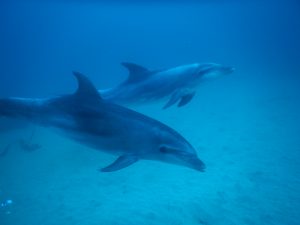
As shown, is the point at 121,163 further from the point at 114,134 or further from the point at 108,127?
the point at 108,127

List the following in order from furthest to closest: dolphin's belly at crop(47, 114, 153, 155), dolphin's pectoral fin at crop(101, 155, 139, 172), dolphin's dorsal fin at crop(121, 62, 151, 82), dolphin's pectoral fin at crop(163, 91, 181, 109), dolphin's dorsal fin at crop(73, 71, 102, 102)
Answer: dolphin's pectoral fin at crop(163, 91, 181, 109) < dolphin's dorsal fin at crop(121, 62, 151, 82) < dolphin's dorsal fin at crop(73, 71, 102, 102) < dolphin's belly at crop(47, 114, 153, 155) < dolphin's pectoral fin at crop(101, 155, 139, 172)

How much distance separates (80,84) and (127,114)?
39.0 inches

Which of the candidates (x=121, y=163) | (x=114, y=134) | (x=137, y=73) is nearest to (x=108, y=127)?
(x=114, y=134)

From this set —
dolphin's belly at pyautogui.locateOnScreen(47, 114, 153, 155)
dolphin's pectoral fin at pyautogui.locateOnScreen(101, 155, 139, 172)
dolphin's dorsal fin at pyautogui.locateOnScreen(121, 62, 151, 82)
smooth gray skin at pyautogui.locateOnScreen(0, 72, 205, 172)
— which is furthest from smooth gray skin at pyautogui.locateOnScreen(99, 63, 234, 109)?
dolphin's pectoral fin at pyautogui.locateOnScreen(101, 155, 139, 172)

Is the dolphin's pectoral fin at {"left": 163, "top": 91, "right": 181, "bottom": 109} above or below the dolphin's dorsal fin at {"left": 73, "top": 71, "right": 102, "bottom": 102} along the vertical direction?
above

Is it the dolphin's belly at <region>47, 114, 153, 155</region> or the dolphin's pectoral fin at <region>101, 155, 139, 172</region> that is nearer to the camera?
the dolphin's pectoral fin at <region>101, 155, 139, 172</region>

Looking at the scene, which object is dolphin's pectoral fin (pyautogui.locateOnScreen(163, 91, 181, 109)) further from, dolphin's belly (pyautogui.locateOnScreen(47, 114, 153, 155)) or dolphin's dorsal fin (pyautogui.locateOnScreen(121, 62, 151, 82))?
dolphin's belly (pyautogui.locateOnScreen(47, 114, 153, 155))

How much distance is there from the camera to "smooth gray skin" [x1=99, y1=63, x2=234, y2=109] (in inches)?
331

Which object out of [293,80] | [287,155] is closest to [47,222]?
[287,155]

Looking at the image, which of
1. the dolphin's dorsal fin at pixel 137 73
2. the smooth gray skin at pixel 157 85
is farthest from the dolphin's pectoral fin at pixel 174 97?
the dolphin's dorsal fin at pixel 137 73

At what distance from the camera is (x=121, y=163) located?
15.5 ft

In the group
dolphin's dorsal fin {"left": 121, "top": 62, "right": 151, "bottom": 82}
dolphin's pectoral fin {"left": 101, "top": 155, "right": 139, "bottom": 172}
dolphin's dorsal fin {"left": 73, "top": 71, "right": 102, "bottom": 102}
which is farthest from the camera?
dolphin's dorsal fin {"left": 121, "top": 62, "right": 151, "bottom": 82}

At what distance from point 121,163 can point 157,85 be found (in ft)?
14.0

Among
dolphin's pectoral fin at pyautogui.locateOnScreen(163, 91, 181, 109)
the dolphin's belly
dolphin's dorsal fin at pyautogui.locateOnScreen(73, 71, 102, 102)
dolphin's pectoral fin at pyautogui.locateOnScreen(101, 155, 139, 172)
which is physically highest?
dolphin's pectoral fin at pyautogui.locateOnScreen(163, 91, 181, 109)
